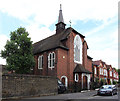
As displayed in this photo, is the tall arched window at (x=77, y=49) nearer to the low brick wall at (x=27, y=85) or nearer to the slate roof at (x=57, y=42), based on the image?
the slate roof at (x=57, y=42)

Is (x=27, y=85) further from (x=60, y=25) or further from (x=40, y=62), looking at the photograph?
(x=60, y=25)

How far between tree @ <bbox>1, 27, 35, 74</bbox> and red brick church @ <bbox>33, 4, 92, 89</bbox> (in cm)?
344

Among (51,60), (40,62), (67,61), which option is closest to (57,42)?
(51,60)

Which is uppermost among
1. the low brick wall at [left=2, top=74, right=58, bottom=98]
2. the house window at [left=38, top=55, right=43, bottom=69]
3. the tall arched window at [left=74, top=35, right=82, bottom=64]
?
the tall arched window at [left=74, top=35, right=82, bottom=64]

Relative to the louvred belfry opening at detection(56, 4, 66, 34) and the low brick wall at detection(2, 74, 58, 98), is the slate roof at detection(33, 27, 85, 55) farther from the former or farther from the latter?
the low brick wall at detection(2, 74, 58, 98)

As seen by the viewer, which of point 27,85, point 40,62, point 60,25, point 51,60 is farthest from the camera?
point 60,25

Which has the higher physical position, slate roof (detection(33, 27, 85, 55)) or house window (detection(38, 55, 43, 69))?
slate roof (detection(33, 27, 85, 55))

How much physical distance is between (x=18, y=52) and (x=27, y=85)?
37.1 feet

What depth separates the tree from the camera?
71.4 ft

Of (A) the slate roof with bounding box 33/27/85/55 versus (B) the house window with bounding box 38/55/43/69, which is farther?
(B) the house window with bounding box 38/55/43/69

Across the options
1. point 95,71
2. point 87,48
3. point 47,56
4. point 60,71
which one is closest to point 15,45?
point 47,56

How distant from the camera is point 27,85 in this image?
12477 mm

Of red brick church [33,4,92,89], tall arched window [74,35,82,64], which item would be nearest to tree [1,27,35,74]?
red brick church [33,4,92,89]

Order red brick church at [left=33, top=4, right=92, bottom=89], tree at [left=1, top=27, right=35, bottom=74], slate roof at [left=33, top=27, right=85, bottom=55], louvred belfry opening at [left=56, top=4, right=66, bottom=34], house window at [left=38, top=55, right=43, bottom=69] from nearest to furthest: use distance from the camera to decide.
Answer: tree at [left=1, top=27, right=35, bottom=74], red brick church at [left=33, top=4, right=92, bottom=89], slate roof at [left=33, top=27, right=85, bottom=55], house window at [left=38, top=55, right=43, bottom=69], louvred belfry opening at [left=56, top=4, right=66, bottom=34]
